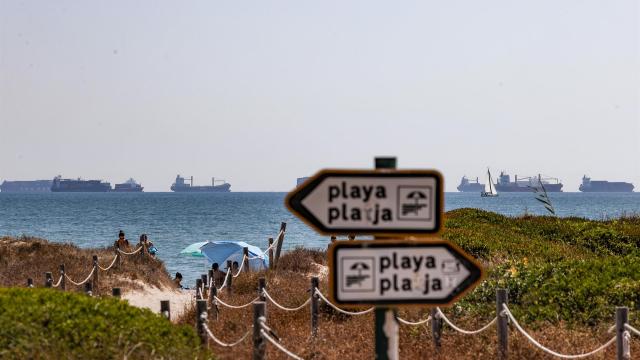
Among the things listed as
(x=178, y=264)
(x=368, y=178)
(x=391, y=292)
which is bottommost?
(x=178, y=264)

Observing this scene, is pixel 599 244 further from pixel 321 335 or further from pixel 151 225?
pixel 151 225

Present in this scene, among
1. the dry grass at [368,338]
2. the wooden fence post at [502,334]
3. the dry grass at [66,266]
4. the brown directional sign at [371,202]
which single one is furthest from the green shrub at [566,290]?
the dry grass at [66,266]

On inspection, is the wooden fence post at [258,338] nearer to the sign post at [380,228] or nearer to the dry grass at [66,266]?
the sign post at [380,228]

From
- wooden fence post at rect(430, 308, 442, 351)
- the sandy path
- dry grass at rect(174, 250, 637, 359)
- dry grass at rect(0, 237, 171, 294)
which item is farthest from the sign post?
dry grass at rect(0, 237, 171, 294)

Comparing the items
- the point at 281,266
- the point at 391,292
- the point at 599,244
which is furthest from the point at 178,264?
the point at 391,292

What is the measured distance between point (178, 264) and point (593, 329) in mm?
41706

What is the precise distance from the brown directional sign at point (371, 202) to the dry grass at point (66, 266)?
1841 cm

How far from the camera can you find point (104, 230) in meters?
93.2

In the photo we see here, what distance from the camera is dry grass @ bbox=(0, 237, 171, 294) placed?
23.4m

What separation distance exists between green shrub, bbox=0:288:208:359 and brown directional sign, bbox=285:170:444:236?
353 centimetres

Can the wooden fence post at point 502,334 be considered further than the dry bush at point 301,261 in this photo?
No

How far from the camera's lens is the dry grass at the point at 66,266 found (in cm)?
2338

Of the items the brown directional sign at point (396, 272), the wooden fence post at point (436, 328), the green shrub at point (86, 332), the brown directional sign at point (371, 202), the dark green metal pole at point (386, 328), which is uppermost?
the brown directional sign at point (371, 202)

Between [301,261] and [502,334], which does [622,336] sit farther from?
[301,261]
